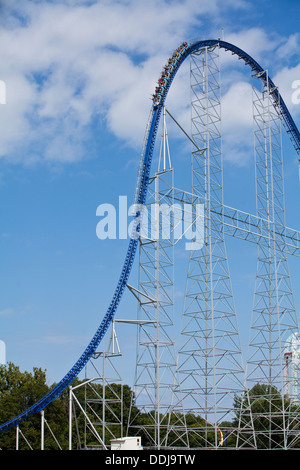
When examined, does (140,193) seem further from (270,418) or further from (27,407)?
(27,407)

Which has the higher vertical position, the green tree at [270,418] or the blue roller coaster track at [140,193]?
the blue roller coaster track at [140,193]

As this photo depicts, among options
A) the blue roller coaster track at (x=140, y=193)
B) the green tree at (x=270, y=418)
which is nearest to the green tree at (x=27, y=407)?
the blue roller coaster track at (x=140, y=193)

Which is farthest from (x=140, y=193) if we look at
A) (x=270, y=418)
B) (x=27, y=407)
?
(x=27, y=407)

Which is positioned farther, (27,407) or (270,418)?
(27,407)

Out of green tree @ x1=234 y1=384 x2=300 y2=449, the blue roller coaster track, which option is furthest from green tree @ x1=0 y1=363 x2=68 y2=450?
green tree @ x1=234 y1=384 x2=300 y2=449

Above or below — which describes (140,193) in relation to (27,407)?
above

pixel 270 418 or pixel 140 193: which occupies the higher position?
pixel 140 193

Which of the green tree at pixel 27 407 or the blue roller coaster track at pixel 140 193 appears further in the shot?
the green tree at pixel 27 407

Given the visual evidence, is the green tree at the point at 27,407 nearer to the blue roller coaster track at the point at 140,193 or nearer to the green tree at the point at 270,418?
the blue roller coaster track at the point at 140,193

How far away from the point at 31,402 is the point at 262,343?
1334cm
